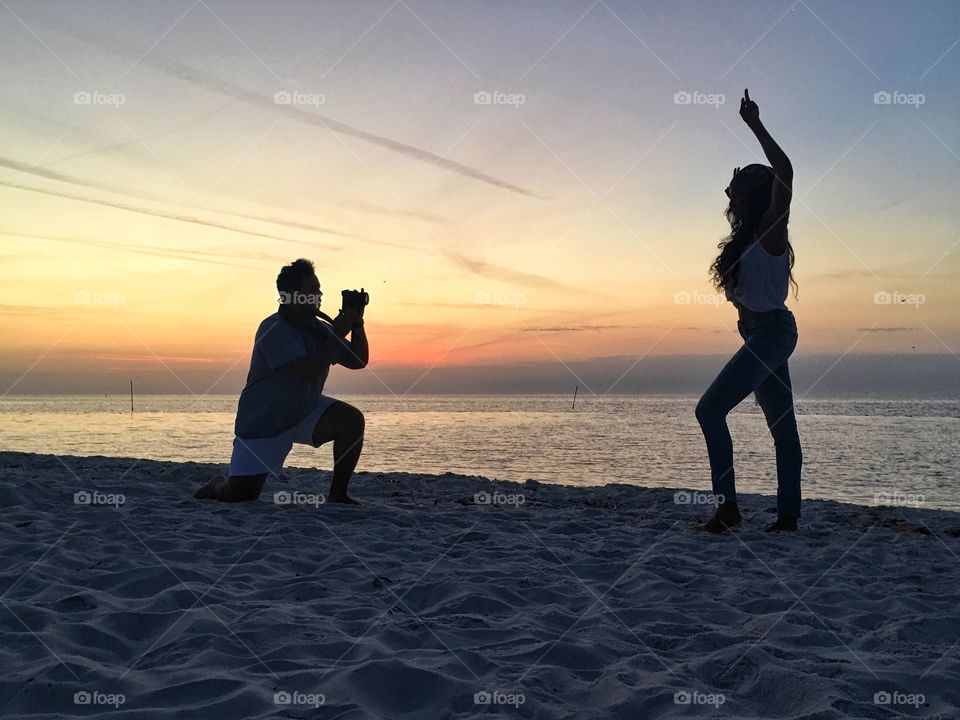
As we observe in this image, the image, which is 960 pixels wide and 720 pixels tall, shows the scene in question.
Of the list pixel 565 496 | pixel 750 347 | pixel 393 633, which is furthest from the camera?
pixel 565 496

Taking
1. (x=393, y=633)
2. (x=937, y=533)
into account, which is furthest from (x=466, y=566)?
(x=937, y=533)

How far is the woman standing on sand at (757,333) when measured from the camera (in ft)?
15.1

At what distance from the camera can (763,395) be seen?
484cm

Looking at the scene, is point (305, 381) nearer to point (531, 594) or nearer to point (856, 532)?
point (531, 594)

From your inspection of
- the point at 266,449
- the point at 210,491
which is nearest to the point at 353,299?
the point at 266,449

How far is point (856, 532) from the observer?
4918mm

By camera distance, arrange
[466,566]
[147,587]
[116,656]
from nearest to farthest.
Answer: [116,656]
[147,587]
[466,566]

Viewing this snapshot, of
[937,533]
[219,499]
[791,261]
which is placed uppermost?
[791,261]

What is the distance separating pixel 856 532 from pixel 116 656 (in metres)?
4.59

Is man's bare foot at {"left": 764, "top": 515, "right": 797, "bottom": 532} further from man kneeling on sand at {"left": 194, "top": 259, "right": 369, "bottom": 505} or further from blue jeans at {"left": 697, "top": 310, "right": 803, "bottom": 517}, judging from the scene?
man kneeling on sand at {"left": 194, "top": 259, "right": 369, "bottom": 505}

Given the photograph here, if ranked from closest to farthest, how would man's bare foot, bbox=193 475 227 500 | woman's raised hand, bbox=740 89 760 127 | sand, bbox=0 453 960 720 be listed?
sand, bbox=0 453 960 720 < woman's raised hand, bbox=740 89 760 127 < man's bare foot, bbox=193 475 227 500

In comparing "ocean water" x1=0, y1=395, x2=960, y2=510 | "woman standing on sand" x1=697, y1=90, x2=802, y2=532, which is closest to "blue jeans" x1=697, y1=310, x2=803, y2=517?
"woman standing on sand" x1=697, y1=90, x2=802, y2=532

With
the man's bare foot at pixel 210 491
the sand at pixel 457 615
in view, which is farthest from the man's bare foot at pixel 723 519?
the man's bare foot at pixel 210 491

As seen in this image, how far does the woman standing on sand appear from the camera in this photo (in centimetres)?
459
